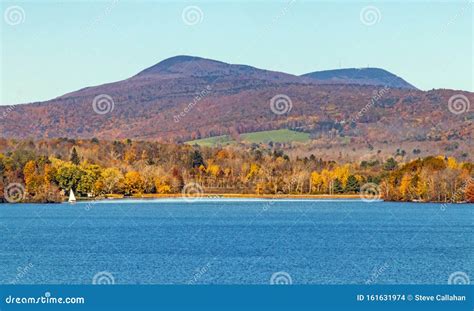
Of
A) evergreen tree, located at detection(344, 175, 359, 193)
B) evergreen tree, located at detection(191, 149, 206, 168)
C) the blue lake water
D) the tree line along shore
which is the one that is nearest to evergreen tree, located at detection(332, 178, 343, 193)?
the tree line along shore

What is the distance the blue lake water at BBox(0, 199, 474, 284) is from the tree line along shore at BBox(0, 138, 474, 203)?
28803mm

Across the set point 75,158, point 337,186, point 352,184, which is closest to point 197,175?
point 337,186

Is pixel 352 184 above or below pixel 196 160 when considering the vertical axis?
below

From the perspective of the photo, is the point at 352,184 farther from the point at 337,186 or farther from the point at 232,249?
the point at 232,249

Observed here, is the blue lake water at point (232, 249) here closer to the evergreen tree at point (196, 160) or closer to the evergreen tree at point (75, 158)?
the evergreen tree at point (75, 158)

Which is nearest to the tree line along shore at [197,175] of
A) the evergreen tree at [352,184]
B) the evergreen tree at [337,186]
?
the evergreen tree at [337,186]

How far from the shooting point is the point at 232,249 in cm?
4712

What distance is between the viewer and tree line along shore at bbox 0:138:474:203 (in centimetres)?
10881

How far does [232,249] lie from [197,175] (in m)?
95.8

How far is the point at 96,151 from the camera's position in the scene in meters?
143

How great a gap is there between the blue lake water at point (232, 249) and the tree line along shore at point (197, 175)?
2880 centimetres

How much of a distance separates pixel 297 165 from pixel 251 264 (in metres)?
103
